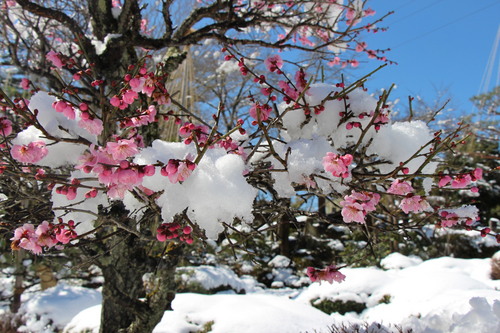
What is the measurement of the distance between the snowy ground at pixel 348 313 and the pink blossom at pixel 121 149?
3324 mm

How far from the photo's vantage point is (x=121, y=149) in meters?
→ 1.25

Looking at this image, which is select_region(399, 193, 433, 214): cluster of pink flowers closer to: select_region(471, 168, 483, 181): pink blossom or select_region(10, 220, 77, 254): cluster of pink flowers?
select_region(471, 168, 483, 181): pink blossom

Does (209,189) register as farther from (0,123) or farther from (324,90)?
(0,123)

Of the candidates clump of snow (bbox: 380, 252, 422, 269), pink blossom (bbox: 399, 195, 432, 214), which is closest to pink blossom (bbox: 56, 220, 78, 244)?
pink blossom (bbox: 399, 195, 432, 214)

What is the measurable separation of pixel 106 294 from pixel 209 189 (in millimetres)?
2319

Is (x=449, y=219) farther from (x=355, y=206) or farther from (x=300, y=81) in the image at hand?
(x=300, y=81)

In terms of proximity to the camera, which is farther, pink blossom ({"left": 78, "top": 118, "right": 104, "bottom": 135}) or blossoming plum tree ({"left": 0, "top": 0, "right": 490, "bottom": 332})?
pink blossom ({"left": 78, "top": 118, "right": 104, "bottom": 135})

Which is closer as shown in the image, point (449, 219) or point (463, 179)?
point (463, 179)

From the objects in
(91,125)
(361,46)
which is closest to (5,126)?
(91,125)

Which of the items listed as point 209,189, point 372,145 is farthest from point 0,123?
point 372,145

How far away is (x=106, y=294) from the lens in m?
3.03

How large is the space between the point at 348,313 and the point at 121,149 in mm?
5848

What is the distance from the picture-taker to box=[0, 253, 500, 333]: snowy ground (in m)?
3.65

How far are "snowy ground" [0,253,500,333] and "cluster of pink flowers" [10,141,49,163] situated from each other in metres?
3.39
